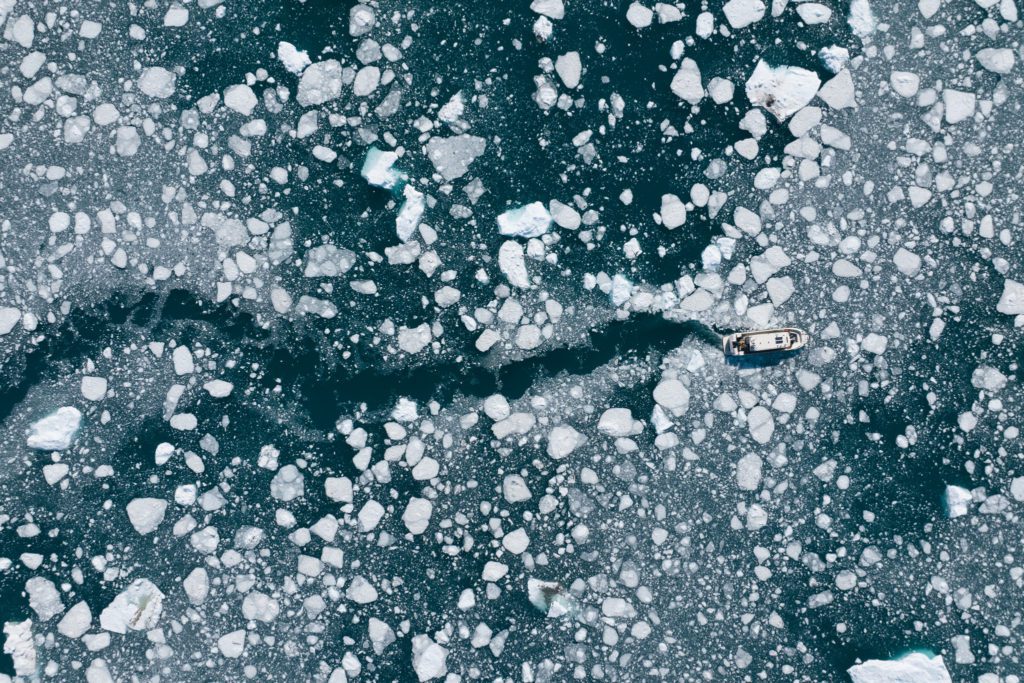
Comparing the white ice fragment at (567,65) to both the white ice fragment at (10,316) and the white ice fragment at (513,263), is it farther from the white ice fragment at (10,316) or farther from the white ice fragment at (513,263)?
the white ice fragment at (10,316)

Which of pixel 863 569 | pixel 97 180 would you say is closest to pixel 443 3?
pixel 97 180

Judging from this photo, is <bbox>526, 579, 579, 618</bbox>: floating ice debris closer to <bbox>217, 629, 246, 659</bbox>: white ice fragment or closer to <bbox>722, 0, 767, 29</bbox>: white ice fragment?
<bbox>217, 629, 246, 659</bbox>: white ice fragment

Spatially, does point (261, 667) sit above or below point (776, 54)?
below

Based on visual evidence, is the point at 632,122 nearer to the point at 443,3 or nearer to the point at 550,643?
the point at 443,3

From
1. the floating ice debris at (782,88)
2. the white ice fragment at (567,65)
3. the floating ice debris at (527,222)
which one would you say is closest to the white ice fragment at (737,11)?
the floating ice debris at (782,88)

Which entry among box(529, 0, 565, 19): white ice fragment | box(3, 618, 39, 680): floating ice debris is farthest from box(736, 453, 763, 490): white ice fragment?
box(3, 618, 39, 680): floating ice debris

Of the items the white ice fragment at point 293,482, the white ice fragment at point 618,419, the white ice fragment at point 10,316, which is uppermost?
the white ice fragment at point 10,316

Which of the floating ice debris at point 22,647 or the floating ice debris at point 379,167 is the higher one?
the floating ice debris at point 379,167
